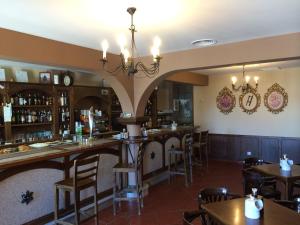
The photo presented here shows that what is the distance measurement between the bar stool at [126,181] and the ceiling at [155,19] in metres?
1.65

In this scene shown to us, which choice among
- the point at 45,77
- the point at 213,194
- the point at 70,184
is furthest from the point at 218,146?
the point at 70,184

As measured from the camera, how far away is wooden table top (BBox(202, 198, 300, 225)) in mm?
1901

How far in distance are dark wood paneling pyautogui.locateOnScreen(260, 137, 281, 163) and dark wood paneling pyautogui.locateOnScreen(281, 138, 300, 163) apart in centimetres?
13

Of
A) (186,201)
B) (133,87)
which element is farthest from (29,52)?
(186,201)

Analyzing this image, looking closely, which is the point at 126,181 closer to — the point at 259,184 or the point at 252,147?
the point at 259,184

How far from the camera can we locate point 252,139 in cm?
679

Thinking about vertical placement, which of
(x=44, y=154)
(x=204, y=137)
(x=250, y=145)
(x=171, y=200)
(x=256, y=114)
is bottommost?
(x=171, y=200)

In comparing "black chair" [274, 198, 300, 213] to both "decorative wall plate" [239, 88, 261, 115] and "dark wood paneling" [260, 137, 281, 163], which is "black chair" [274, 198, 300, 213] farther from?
"decorative wall plate" [239, 88, 261, 115]

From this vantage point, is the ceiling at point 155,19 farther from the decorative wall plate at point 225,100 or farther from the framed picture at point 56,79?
the decorative wall plate at point 225,100

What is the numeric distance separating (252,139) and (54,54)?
5.42 metres

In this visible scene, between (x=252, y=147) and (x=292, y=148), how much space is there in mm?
935

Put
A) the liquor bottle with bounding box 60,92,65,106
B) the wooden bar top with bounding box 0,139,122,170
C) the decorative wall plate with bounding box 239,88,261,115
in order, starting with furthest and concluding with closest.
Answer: the decorative wall plate with bounding box 239,88,261,115 < the liquor bottle with bounding box 60,92,65,106 < the wooden bar top with bounding box 0,139,122,170

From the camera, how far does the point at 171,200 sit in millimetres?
4250

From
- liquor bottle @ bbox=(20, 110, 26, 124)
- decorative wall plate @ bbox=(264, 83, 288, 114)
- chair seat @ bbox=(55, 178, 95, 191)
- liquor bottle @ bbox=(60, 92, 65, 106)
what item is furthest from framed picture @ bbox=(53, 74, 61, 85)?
decorative wall plate @ bbox=(264, 83, 288, 114)
